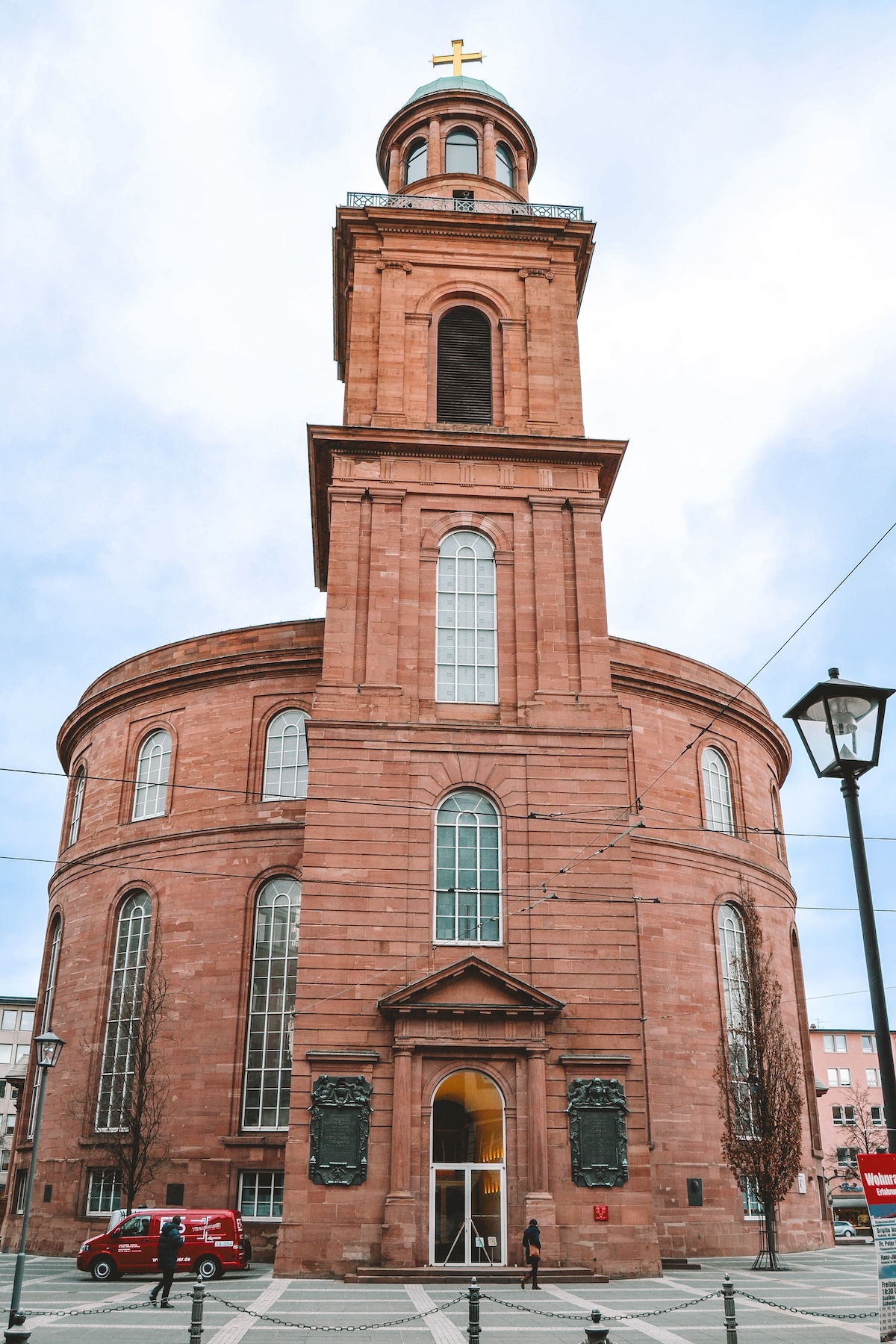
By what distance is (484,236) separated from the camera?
35531 mm

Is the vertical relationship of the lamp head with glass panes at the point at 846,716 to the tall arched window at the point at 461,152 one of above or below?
below

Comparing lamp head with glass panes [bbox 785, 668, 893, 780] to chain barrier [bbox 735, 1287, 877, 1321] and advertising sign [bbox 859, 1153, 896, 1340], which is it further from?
chain barrier [bbox 735, 1287, 877, 1321]

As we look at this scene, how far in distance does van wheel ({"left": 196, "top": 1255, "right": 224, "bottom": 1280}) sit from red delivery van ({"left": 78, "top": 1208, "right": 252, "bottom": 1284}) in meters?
0.02

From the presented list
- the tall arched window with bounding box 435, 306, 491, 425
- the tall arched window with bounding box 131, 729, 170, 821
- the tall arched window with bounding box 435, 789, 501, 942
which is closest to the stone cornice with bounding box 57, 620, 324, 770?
the tall arched window with bounding box 131, 729, 170, 821

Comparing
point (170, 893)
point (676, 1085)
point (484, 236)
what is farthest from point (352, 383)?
point (676, 1085)

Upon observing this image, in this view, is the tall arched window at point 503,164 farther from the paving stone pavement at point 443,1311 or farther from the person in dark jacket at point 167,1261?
the paving stone pavement at point 443,1311

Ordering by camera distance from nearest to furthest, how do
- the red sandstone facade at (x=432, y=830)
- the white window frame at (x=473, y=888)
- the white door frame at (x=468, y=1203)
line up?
the white door frame at (x=468, y=1203) → the red sandstone facade at (x=432, y=830) → the white window frame at (x=473, y=888)

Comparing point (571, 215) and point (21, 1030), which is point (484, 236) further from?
point (21, 1030)

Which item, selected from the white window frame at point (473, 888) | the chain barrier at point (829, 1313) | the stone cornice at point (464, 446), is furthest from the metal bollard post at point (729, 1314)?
the stone cornice at point (464, 446)

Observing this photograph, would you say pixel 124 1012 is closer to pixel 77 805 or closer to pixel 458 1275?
pixel 77 805

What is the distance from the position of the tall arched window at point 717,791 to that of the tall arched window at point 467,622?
33.0ft

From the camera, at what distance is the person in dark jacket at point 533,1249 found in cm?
2166

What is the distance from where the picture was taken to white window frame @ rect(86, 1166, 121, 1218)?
31.3 meters

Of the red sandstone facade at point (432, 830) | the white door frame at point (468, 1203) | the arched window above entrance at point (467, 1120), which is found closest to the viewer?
the white door frame at point (468, 1203)
